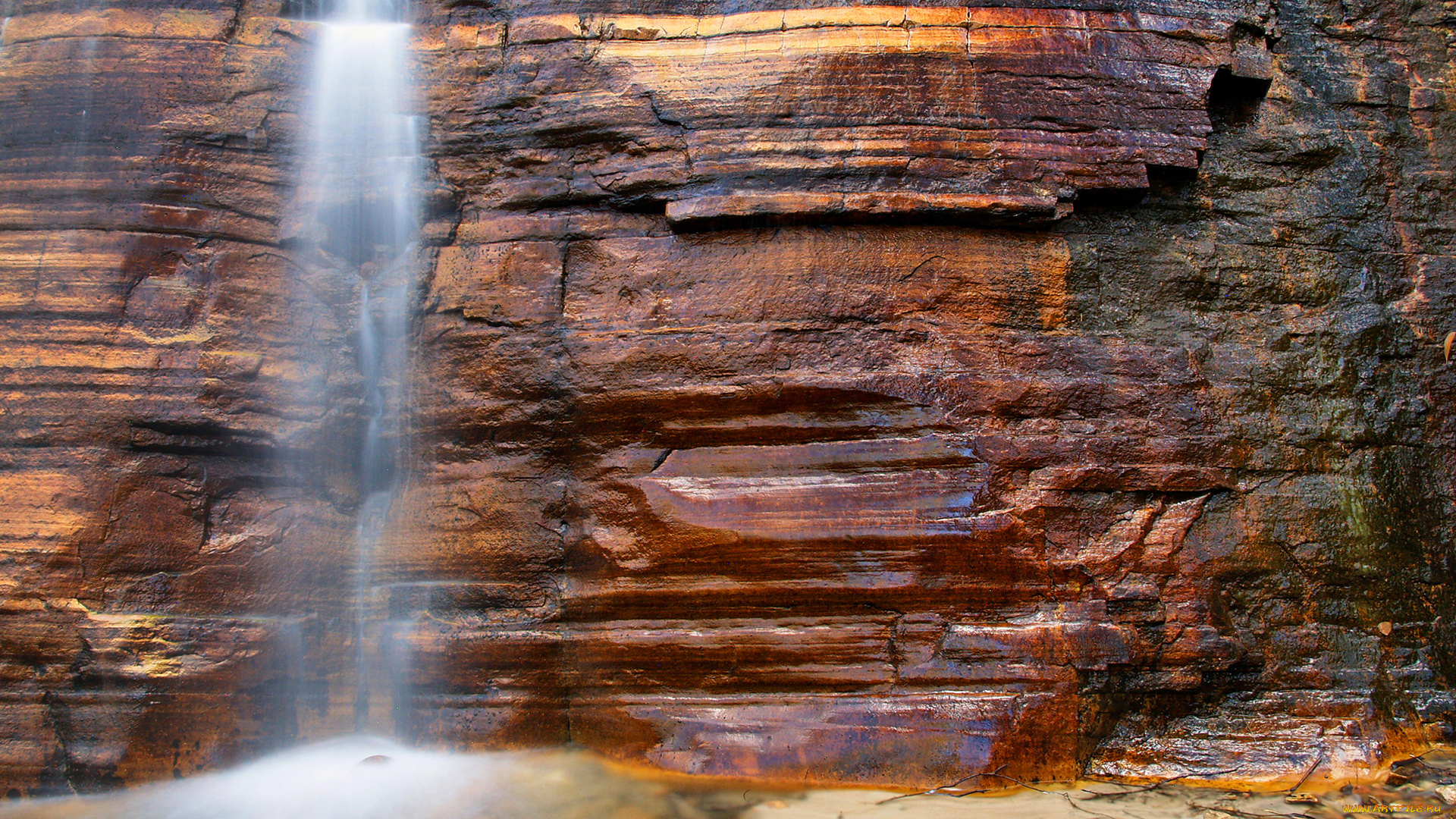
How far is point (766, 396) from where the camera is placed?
466cm

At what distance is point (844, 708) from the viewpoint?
4.33 meters

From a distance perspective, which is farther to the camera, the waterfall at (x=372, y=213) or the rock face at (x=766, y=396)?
the waterfall at (x=372, y=213)

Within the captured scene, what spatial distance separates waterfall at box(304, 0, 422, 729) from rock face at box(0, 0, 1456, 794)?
0.13 m

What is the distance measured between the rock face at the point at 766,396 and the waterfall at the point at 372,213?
0.13 m

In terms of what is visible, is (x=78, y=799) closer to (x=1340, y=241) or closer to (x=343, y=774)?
(x=343, y=774)

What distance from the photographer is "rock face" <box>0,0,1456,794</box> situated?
439cm

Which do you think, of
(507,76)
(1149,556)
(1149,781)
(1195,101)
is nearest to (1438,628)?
(1149,556)

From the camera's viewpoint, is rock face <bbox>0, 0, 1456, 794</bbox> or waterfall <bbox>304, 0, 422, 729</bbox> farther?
waterfall <bbox>304, 0, 422, 729</bbox>

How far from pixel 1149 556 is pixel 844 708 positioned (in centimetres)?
193

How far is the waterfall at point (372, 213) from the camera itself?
5.05 metres

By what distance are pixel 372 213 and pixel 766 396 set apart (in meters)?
2.85

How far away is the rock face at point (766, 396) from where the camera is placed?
439 centimetres

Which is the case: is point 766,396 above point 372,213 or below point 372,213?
below

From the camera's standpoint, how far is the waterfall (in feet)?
16.6
